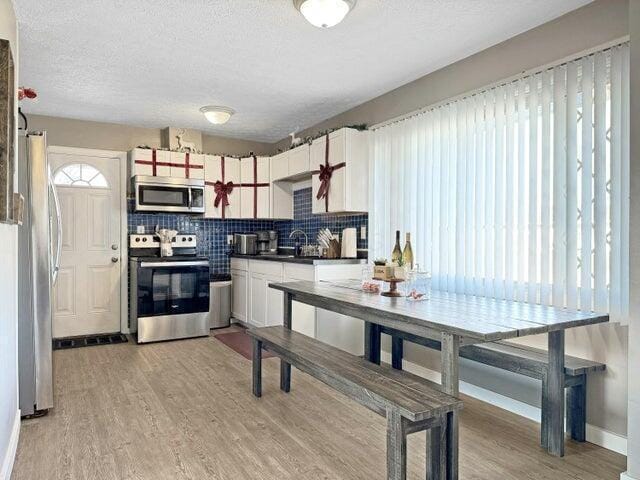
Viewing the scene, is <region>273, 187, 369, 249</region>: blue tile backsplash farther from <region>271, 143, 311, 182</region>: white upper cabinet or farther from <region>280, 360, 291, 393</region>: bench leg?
<region>280, 360, 291, 393</region>: bench leg

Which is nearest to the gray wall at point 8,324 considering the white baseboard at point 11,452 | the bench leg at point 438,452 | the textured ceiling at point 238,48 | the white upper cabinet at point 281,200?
the white baseboard at point 11,452

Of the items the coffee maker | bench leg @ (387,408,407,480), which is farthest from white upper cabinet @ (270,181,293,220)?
bench leg @ (387,408,407,480)

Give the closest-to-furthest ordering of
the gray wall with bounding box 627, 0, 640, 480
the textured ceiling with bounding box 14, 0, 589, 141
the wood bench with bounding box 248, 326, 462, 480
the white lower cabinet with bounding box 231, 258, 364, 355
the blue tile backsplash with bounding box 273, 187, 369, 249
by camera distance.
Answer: the wood bench with bounding box 248, 326, 462, 480 < the gray wall with bounding box 627, 0, 640, 480 < the textured ceiling with bounding box 14, 0, 589, 141 < the white lower cabinet with bounding box 231, 258, 364, 355 < the blue tile backsplash with bounding box 273, 187, 369, 249

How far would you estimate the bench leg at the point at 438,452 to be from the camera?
189 cm

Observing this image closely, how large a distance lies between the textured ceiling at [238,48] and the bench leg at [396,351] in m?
2.13

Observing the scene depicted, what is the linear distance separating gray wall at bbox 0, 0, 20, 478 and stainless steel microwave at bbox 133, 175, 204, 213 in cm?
229

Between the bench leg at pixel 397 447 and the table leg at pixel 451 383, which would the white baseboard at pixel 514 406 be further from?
the bench leg at pixel 397 447

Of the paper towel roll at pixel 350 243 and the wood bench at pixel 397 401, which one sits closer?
the wood bench at pixel 397 401

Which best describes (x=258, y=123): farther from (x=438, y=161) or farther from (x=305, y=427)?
(x=305, y=427)

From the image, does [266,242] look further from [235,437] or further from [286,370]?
[235,437]

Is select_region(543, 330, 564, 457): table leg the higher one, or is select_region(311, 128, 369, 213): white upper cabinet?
select_region(311, 128, 369, 213): white upper cabinet

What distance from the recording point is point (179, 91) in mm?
3918

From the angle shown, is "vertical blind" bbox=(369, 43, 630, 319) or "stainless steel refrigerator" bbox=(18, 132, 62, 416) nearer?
"vertical blind" bbox=(369, 43, 630, 319)

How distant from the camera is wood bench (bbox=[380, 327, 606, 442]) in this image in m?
2.33
